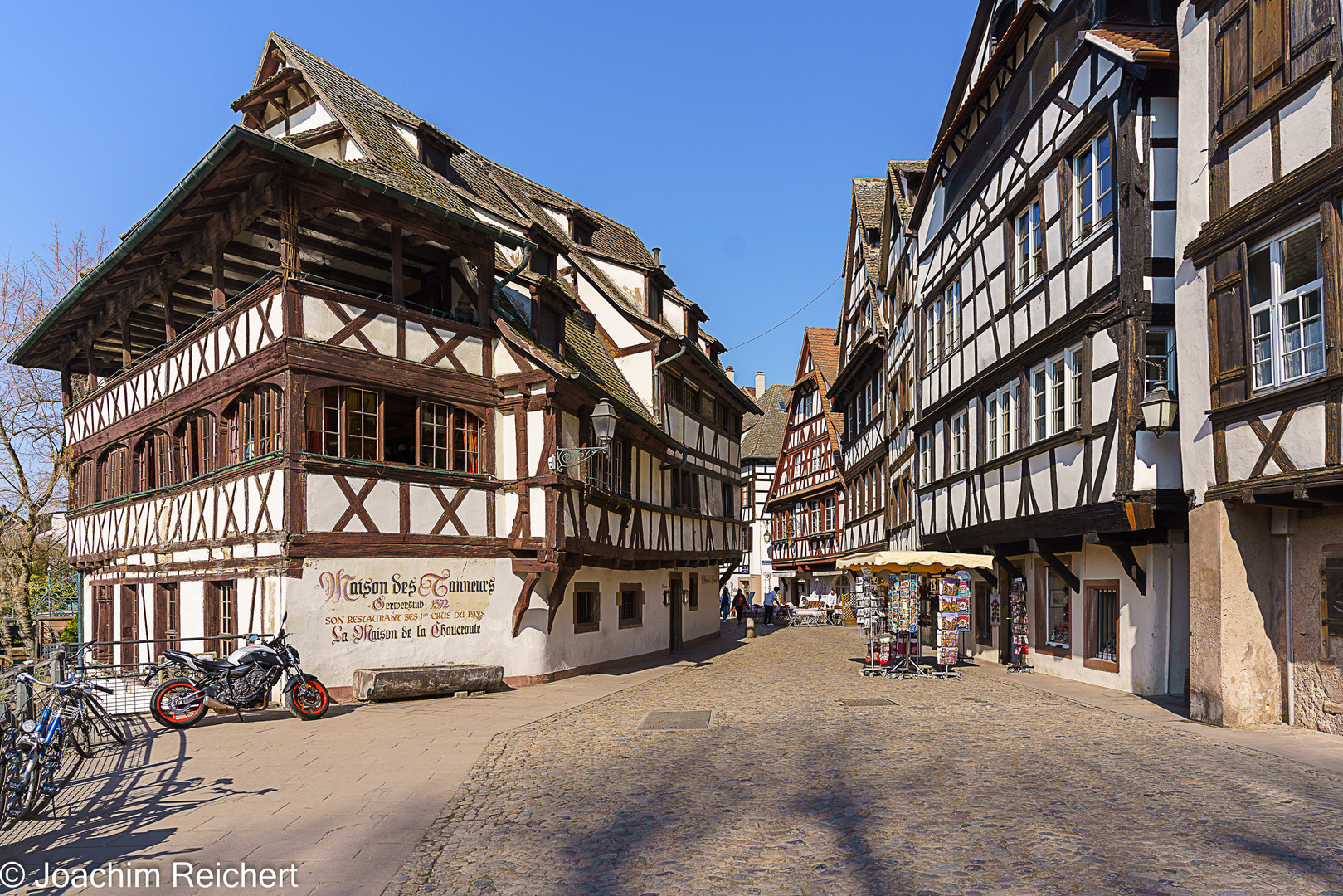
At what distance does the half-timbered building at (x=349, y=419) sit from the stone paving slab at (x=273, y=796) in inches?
103

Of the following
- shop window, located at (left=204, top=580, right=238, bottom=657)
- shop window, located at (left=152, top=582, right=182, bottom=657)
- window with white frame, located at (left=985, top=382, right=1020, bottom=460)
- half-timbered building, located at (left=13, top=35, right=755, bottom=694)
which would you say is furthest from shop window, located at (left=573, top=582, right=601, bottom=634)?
window with white frame, located at (left=985, top=382, right=1020, bottom=460)

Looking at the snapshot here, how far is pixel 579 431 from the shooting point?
19.2 meters

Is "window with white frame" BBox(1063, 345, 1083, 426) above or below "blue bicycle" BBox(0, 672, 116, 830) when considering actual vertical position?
above

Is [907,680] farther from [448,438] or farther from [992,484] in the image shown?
[448,438]

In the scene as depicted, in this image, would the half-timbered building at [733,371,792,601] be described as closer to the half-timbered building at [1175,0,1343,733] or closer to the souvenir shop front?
the souvenir shop front

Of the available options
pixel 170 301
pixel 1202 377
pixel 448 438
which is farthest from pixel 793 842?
pixel 170 301

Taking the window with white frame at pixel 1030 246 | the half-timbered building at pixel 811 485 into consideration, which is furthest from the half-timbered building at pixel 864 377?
the window with white frame at pixel 1030 246

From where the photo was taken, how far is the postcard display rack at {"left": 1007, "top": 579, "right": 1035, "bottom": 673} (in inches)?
758

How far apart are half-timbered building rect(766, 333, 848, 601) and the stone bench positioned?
93.3 ft

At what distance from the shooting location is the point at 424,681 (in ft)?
50.1

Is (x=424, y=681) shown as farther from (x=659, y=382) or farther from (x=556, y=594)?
(x=659, y=382)

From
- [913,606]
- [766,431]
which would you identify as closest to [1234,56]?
[913,606]

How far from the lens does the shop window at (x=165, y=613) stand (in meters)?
17.8

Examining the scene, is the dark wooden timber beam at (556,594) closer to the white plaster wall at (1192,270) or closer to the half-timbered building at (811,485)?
the white plaster wall at (1192,270)
